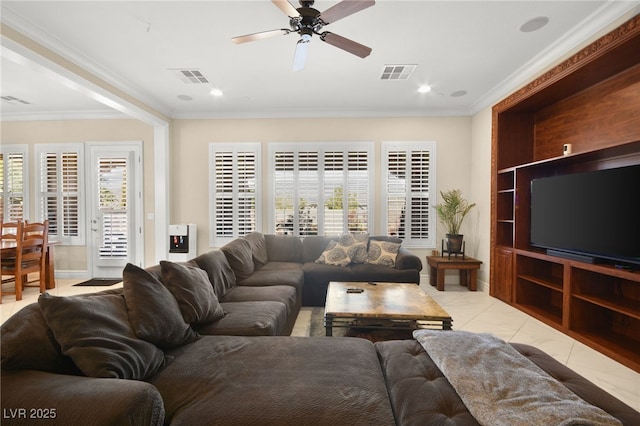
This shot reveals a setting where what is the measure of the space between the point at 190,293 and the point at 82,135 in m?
5.15

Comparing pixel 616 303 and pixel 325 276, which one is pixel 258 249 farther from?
pixel 616 303

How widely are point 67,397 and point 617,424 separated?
6.06ft

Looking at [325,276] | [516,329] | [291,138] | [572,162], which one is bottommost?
[516,329]

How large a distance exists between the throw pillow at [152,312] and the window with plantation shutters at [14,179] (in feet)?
18.6

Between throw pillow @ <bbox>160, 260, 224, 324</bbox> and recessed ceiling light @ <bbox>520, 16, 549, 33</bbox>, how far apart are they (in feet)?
12.1

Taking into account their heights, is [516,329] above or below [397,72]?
below

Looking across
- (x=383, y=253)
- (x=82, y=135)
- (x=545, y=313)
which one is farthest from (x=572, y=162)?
(x=82, y=135)

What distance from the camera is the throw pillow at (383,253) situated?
4.08 m

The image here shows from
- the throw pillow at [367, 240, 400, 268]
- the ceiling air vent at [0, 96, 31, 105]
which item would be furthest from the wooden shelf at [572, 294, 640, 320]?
the ceiling air vent at [0, 96, 31, 105]

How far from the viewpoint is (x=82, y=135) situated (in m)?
5.18

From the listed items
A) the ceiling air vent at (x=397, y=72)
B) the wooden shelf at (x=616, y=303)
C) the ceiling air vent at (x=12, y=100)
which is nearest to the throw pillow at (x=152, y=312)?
the wooden shelf at (x=616, y=303)

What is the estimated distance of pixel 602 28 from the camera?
2.58 metres

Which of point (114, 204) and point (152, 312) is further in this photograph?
point (114, 204)

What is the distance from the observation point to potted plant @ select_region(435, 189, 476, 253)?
15.2 feet
